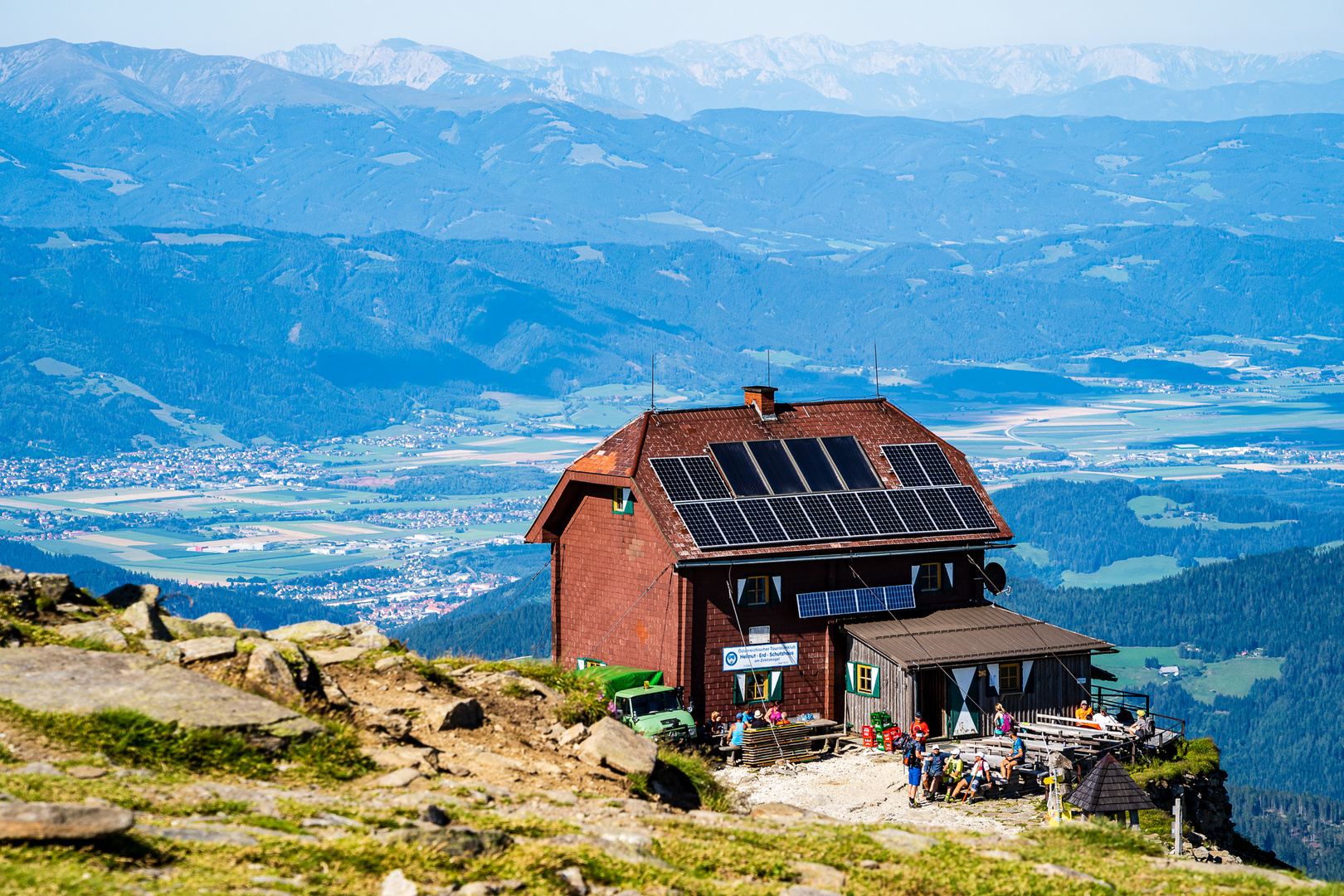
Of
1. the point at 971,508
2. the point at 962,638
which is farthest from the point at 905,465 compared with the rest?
the point at 962,638

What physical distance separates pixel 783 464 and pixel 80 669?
109ft

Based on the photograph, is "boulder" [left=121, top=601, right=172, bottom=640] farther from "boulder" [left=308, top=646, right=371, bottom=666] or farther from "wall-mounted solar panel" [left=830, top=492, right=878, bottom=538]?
"wall-mounted solar panel" [left=830, top=492, right=878, bottom=538]

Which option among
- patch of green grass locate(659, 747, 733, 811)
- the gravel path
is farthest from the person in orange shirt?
patch of green grass locate(659, 747, 733, 811)

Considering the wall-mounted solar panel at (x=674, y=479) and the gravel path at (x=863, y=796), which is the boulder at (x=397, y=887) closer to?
the gravel path at (x=863, y=796)

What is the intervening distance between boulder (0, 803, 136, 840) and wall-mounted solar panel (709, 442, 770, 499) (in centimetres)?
3583

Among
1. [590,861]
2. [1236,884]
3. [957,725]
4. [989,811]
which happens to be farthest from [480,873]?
[957,725]

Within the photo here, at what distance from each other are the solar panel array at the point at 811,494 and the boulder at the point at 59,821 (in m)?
33.4

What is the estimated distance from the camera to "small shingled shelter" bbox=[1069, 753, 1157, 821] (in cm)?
3653

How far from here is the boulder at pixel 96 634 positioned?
2322cm

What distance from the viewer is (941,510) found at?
5203 centimetres

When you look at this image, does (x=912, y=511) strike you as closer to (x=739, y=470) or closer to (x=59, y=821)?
(x=739, y=470)

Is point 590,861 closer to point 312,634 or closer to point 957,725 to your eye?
point 312,634

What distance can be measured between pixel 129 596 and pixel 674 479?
955 inches

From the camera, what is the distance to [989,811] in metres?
38.7
